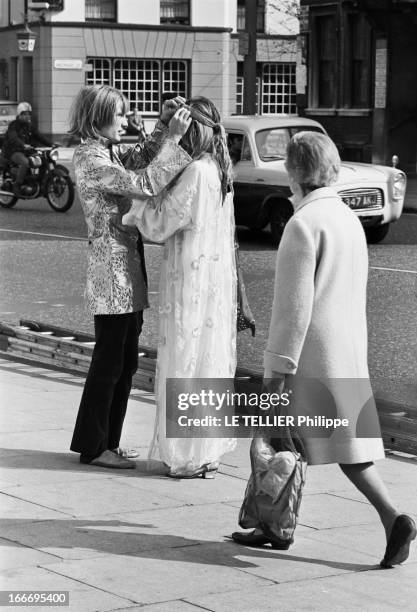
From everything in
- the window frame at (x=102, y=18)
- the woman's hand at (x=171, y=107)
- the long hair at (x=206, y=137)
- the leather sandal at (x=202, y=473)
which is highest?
the window frame at (x=102, y=18)

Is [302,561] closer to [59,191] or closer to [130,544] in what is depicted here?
[130,544]

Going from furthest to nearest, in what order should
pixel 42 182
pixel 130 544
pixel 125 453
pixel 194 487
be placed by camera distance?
pixel 42 182 < pixel 125 453 < pixel 194 487 < pixel 130 544

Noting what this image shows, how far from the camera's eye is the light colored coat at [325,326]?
508 centimetres

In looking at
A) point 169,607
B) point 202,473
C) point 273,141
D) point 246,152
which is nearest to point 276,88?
point 273,141

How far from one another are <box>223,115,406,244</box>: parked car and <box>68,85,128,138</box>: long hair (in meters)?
10.9

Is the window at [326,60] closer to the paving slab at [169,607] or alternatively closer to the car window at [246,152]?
the car window at [246,152]

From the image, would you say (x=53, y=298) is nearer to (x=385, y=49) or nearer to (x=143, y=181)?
(x=143, y=181)

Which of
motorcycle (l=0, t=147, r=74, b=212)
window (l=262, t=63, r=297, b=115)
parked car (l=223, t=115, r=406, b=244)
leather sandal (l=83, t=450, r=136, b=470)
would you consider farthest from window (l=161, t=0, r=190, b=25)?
leather sandal (l=83, t=450, r=136, b=470)

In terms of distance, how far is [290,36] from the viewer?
5759 cm

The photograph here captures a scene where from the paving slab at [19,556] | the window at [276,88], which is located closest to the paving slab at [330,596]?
the paving slab at [19,556]

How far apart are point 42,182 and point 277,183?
22.2 feet

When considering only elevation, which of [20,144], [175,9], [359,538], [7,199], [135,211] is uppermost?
[175,9]

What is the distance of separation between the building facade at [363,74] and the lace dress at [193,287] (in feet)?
92.2

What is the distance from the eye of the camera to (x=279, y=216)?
17.9 metres
